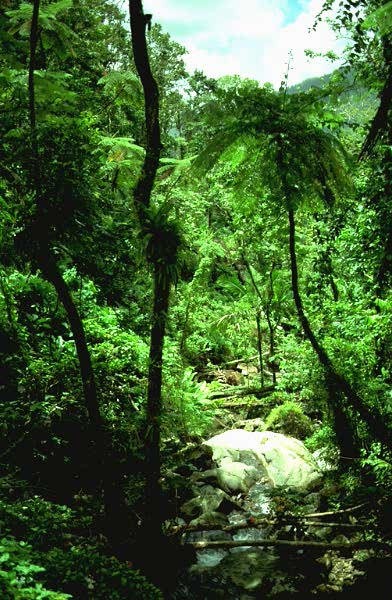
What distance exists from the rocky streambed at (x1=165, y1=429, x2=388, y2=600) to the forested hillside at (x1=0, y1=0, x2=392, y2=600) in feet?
0.11

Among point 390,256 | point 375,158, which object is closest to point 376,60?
point 375,158

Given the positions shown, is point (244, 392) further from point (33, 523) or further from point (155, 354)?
point (33, 523)

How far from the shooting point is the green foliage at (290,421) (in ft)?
36.6

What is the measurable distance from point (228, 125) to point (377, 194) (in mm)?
2175

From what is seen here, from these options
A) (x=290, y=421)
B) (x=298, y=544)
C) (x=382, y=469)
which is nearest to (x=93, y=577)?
(x=298, y=544)

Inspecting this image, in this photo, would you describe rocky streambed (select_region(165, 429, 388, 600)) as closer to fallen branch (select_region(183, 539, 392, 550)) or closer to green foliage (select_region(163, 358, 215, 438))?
fallen branch (select_region(183, 539, 392, 550))

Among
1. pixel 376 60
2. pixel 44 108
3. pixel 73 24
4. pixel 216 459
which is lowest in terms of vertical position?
pixel 216 459

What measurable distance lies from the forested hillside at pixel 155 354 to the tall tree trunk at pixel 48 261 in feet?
0.08

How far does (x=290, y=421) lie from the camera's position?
1128 cm

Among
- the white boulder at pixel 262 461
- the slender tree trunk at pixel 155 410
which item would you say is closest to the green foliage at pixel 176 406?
the slender tree trunk at pixel 155 410

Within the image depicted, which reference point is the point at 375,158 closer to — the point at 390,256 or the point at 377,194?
the point at 377,194

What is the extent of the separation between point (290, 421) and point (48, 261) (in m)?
7.99

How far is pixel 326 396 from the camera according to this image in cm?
786

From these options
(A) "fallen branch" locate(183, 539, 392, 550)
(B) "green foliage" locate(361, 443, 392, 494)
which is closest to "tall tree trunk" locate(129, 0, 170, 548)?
(A) "fallen branch" locate(183, 539, 392, 550)
